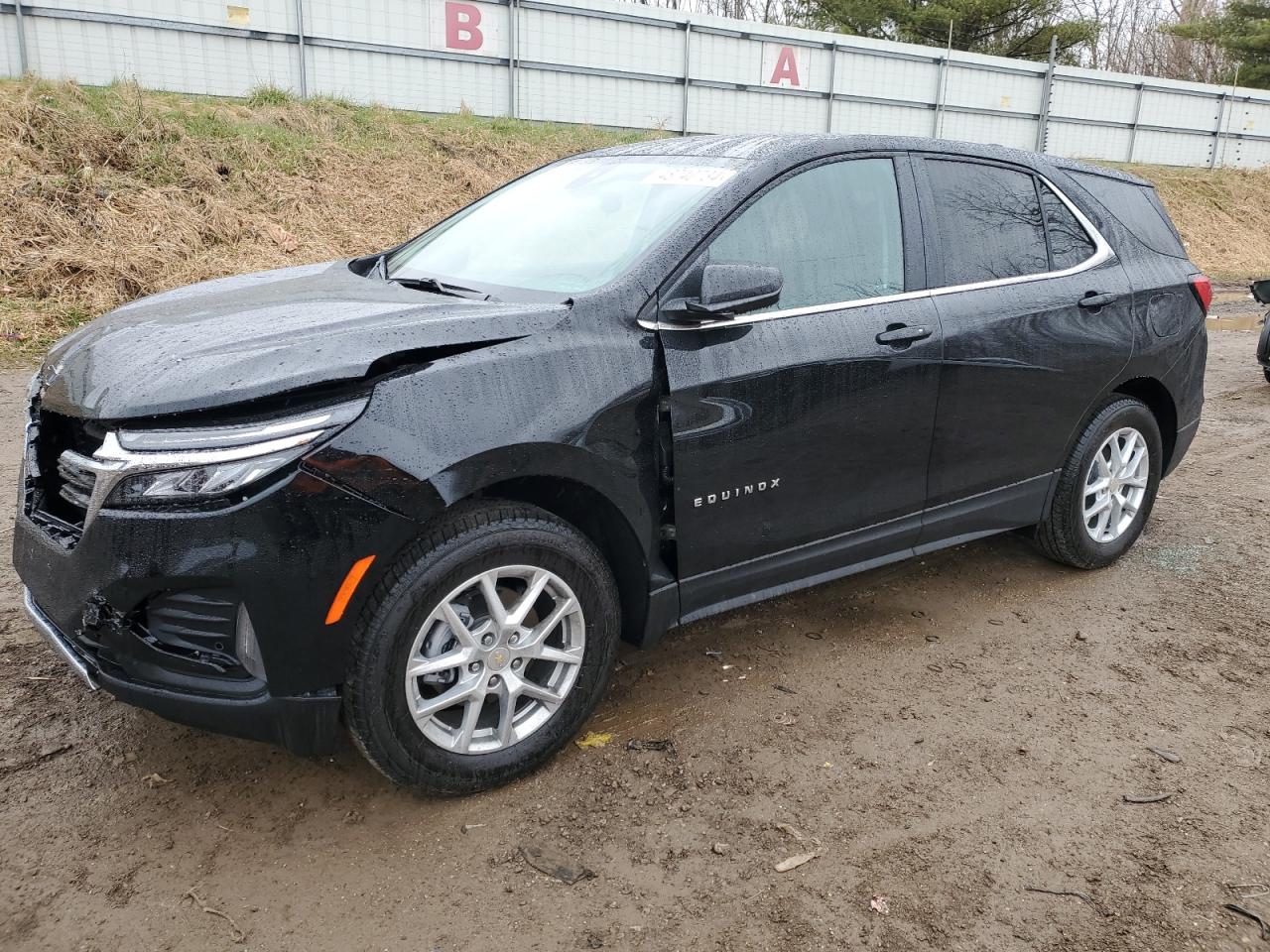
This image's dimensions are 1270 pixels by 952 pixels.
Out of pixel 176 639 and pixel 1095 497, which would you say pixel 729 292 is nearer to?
pixel 176 639

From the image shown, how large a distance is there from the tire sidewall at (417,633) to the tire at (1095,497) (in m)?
2.34

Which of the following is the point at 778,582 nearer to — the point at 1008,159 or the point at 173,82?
the point at 1008,159

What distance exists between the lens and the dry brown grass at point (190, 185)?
9.62 meters

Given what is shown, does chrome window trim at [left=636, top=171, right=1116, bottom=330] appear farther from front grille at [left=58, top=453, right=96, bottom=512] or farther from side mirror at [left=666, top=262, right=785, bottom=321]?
front grille at [left=58, top=453, right=96, bottom=512]

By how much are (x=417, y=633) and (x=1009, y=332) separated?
8.22 feet

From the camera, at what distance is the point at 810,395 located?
3211mm

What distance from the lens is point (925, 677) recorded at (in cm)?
358

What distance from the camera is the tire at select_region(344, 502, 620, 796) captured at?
252cm

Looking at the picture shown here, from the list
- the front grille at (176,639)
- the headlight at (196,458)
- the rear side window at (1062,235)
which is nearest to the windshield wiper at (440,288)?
the headlight at (196,458)

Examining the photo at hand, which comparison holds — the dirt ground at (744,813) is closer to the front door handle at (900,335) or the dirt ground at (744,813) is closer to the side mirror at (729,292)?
the front door handle at (900,335)

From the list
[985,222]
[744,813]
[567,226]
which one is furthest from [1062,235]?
[744,813]

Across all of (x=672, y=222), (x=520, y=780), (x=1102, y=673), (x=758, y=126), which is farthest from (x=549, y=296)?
(x=758, y=126)

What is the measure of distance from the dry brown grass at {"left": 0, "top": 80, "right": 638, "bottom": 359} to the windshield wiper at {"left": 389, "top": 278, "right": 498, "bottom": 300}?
6.48 meters

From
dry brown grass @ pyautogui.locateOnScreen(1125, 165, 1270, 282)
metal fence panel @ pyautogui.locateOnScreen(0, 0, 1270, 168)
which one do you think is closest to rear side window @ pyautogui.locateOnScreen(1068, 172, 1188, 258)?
metal fence panel @ pyautogui.locateOnScreen(0, 0, 1270, 168)
